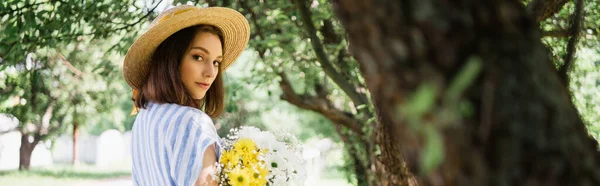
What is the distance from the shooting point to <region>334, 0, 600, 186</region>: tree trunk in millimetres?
869

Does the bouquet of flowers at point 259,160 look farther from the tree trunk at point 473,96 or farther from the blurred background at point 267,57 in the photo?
the tree trunk at point 473,96

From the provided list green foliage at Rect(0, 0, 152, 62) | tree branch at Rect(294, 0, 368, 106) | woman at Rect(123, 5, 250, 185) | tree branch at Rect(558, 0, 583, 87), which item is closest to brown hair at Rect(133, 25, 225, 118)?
woman at Rect(123, 5, 250, 185)

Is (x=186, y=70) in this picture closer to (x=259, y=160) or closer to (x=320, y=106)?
(x=259, y=160)

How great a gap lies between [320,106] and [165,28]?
5775 mm

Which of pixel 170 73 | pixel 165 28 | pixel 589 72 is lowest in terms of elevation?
pixel 170 73

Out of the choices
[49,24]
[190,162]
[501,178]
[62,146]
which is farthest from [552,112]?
[62,146]

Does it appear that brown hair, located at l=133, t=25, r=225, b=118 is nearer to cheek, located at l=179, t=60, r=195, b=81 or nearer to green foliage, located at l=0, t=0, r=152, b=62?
cheek, located at l=179, t=60, r=195, b=81

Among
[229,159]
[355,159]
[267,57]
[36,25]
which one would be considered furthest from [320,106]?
[229,159]

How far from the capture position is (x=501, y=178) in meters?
0.88

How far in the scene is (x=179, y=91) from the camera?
2645 millimetres

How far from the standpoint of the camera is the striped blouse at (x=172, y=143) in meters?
2.37

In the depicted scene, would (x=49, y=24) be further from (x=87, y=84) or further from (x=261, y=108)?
(x=261, y=108)

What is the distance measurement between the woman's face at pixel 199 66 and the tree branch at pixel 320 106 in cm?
497

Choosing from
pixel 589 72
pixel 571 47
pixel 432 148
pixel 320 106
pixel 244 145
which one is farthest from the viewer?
pixel 320 106
